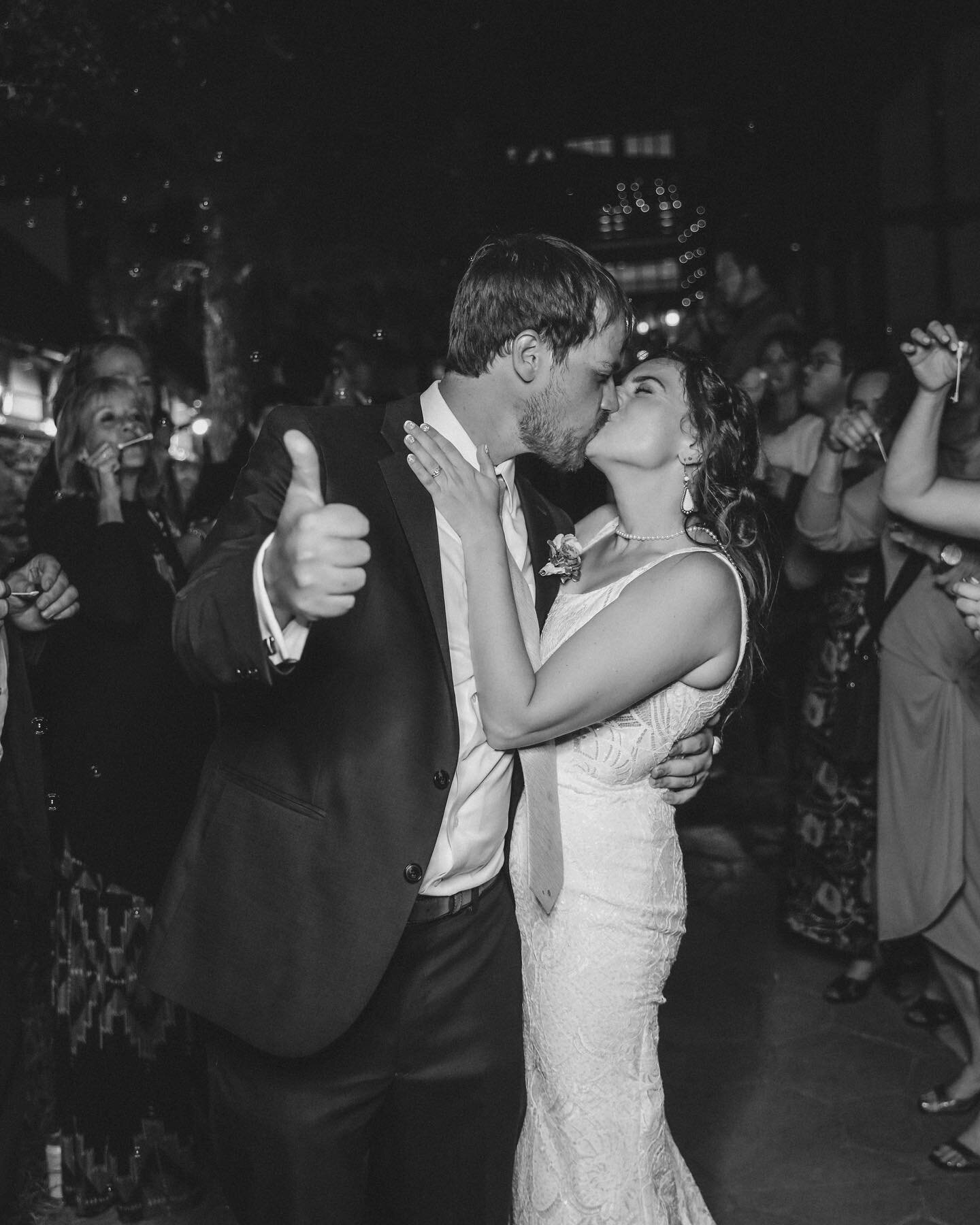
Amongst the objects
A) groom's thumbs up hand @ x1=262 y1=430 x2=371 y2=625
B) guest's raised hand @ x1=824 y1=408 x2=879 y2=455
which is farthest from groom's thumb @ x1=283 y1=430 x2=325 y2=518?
guest's raised hand @ x1=824 y1=408 x2=879 y2=455

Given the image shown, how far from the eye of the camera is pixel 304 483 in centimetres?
143

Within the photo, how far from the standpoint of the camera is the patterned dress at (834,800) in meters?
4.08

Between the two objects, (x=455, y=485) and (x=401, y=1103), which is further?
(x=401, y=1103)

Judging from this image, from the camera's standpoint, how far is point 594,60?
10.4m

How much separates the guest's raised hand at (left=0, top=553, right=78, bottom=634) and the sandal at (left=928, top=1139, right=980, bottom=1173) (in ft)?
8.50

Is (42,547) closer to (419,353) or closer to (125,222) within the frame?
(125,222)

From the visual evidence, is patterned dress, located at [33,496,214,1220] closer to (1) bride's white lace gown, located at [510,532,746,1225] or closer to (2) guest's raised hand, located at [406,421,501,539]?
(1) bride's white lace gown, located at [510,532,746,1225]

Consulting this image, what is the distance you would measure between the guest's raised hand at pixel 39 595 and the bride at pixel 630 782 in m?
1.03

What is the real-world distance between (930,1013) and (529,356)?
9.73ft

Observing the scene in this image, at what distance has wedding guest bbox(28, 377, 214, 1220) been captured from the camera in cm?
278

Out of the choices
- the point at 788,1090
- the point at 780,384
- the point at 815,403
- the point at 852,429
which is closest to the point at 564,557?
the point at 852,429

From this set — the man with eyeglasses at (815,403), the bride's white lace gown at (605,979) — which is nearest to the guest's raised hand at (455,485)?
the bride's white lace gown at (605,979)

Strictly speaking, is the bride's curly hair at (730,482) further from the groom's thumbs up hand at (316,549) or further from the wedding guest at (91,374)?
the wedding guest at (91,374)

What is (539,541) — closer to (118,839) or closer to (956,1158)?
(118,839)
